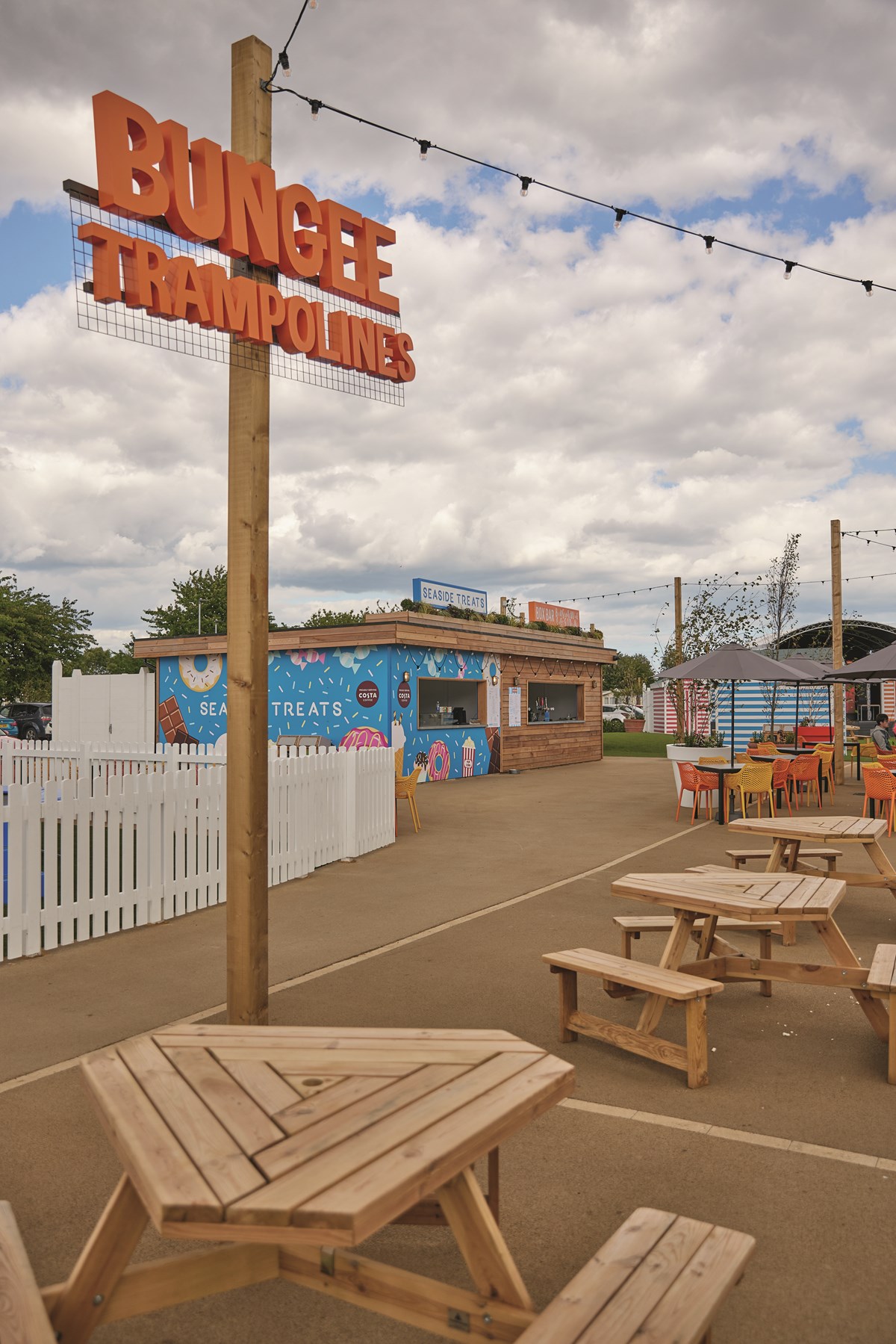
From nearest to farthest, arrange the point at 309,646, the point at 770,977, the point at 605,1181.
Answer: the point at 605,1181 → the point at 770,977 → the point at 309,646

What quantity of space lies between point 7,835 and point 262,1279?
389cm

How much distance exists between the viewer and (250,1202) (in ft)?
4.98

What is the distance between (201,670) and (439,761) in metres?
5.74

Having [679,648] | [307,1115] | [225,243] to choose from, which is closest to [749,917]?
[307,1115]

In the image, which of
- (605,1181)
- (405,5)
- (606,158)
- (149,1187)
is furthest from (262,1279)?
(606,158)

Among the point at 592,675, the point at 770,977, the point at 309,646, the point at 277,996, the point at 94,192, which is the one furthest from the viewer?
the point at 592,675

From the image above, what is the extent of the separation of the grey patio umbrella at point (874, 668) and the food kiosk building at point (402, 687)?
24.2 ft

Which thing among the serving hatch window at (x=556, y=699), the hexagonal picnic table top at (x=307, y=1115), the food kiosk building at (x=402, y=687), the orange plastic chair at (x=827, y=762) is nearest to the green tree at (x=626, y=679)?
the serving hatch window at (x=556, y=699)

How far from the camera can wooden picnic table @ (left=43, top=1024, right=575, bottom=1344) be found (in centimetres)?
155

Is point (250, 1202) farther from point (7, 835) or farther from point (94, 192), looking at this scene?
point (7, 835)

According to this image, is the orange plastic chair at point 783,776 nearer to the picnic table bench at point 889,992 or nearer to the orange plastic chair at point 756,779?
the orange plastic chair at point 756,779

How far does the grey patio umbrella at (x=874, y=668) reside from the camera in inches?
484

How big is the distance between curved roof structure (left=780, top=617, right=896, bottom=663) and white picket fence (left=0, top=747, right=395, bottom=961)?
26.0 meters

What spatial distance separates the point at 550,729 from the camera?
22656 millimetres
